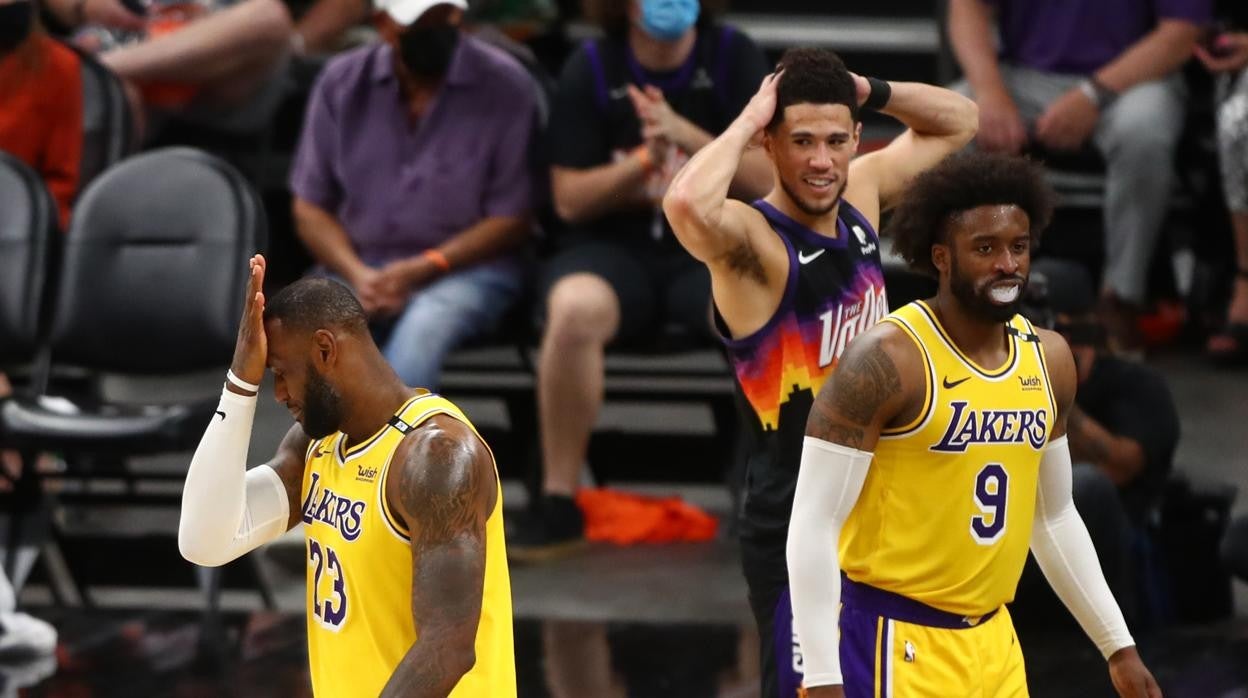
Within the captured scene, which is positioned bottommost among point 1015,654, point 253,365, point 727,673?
point 727,673

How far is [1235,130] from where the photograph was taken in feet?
22.4

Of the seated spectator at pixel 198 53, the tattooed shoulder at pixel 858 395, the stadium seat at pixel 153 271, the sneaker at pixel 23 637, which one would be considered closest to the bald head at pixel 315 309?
the tattooed shoulder at pixel 858 395

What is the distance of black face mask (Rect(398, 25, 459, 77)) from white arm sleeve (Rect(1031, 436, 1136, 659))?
326cm

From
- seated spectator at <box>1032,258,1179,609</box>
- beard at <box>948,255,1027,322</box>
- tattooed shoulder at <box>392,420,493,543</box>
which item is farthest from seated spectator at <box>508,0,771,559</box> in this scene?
tattooed shoulder at <box>392,420,493,543</box>

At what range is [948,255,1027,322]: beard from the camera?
3.38m

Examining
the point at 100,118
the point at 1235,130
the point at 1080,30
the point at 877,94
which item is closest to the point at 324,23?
the point at 100,118

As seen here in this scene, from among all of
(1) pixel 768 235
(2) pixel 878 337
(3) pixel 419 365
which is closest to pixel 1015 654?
(2) pixel 878 337

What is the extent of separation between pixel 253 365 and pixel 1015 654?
55.7 inches

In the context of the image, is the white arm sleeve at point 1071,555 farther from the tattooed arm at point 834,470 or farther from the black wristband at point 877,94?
the black wristband at point 877,94

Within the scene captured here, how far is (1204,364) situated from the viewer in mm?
7277

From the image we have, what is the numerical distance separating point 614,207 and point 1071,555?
282cm

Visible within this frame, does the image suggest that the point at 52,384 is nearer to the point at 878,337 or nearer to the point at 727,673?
the point at 727,673

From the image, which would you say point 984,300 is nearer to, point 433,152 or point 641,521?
point 641,521

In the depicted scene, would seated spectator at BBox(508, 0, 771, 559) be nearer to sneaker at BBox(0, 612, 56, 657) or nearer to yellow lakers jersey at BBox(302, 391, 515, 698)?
sneaker at BBox(0, 612, 56, 657)
